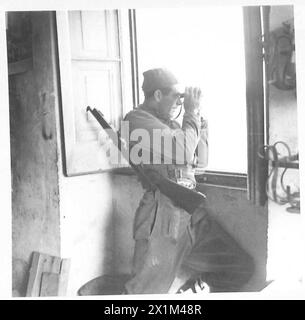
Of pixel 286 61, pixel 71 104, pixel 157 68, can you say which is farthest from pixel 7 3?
pixel 286 61

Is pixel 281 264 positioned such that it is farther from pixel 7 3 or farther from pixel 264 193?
pixel 7 3

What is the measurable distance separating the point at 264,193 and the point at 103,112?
2.02 ft

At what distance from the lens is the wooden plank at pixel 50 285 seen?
51.9 inches

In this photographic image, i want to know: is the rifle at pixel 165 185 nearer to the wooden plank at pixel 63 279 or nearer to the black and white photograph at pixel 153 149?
the black and white photograph at pixel 153 149

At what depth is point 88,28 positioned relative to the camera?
1301 mm

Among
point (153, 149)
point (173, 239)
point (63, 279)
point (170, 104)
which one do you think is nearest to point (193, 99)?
point (170, 104)

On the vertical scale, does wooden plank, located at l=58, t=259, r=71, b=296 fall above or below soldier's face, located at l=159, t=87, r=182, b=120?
below

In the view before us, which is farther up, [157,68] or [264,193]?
[157,68]

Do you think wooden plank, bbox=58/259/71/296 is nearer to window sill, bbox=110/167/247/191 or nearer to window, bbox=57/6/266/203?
window, bbox=57/6/266/203

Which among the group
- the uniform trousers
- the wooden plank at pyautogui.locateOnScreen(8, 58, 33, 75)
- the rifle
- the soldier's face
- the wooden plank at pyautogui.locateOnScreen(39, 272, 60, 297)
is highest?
the wooden plank at pyautogui.locateOnScreen(8, 58, 33, 75)

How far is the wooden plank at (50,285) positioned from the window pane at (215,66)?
666mm

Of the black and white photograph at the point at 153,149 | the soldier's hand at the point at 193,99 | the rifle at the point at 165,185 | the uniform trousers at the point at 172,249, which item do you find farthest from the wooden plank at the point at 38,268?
the soldier's hand at the point at 193,99

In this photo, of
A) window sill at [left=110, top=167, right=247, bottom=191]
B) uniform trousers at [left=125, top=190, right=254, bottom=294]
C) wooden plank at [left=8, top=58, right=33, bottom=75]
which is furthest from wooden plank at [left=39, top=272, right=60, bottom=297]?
wooden plank at [left=8, top=58, right=33, bottom=75]

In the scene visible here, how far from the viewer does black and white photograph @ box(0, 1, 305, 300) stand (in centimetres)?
128
